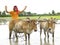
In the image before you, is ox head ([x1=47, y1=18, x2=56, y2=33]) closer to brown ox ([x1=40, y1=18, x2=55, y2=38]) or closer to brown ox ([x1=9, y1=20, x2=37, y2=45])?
brown ox ([x1=40, y1=18, x2=55, y2=38])

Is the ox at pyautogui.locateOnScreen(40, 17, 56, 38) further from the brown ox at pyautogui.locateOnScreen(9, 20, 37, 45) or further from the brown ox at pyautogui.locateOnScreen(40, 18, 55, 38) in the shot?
the brown ox at pyautogui.locateOnScreen(9, 20, 37, 45)

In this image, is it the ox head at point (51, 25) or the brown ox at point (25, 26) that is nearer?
the brown ox at point (25, 26)

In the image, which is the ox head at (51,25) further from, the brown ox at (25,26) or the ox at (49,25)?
the brown ox at (25,26)

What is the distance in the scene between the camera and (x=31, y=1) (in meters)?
21.6

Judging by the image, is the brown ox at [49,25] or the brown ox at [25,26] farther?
the brown ox at [49,25]

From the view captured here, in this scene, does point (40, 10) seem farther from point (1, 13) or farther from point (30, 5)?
point (1, 13)

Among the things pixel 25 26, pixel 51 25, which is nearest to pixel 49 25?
pixel 51 25

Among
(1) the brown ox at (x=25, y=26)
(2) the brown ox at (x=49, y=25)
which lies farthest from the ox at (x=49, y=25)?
(1) the brown ox at (x=25, y=26)

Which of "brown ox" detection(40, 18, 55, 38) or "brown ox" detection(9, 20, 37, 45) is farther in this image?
"brown ox" detection(40, 18, 55, 38)

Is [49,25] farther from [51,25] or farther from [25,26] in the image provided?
[25,26]

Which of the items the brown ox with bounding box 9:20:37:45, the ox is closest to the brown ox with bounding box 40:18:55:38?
the ox

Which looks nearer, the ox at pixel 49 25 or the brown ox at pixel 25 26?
the brown ox at pixel 25 26

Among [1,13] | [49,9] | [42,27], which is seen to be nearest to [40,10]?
[49,9]

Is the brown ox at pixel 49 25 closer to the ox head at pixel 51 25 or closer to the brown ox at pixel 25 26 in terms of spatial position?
the ox head at pixel 51 25
